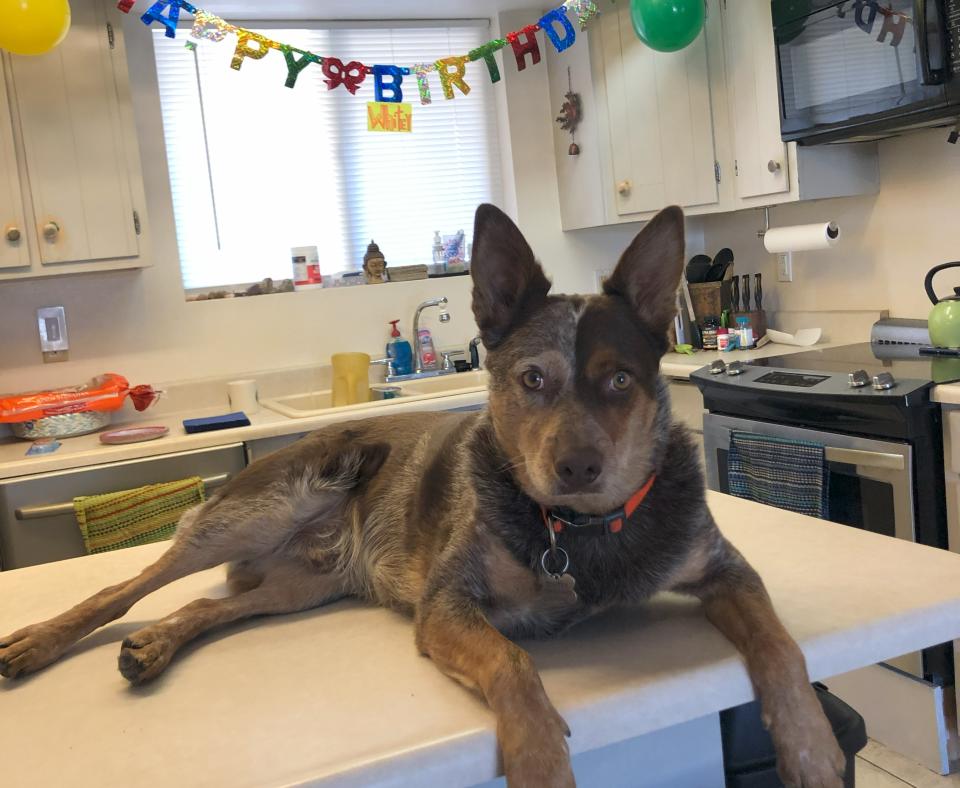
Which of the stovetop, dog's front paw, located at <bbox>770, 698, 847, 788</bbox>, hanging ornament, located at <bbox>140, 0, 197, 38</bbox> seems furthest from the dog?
hanging ornament, located at <bbox>140, 0, 197, 38</bbox>

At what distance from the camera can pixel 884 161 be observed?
3.54 metres

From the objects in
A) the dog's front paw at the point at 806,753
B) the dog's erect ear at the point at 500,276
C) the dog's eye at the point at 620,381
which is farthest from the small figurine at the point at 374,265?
the dog's front paw at the point at 806,753

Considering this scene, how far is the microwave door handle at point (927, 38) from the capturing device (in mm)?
2646

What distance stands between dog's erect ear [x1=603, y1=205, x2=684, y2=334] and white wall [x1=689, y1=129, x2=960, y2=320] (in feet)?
8.30

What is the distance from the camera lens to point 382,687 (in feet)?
3.20

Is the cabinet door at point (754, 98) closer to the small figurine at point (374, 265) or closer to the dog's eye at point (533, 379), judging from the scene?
the small figurine at point (374, 265)

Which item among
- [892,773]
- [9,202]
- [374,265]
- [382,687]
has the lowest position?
[892,773]

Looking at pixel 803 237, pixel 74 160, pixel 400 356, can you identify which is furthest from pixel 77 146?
pixel 803 237

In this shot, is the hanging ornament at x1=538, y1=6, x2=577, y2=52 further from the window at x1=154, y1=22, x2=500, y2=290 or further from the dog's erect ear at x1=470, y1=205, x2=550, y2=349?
the dog's erect ear at x1=470, y1=205, x2=550, y2=349

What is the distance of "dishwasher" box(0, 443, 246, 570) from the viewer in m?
2.94

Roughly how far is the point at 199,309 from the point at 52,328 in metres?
0.59

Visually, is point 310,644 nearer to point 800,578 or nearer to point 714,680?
point 714,680

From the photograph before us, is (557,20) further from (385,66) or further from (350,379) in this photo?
(350,379)

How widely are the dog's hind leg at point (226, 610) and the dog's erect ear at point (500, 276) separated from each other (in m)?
0.44
